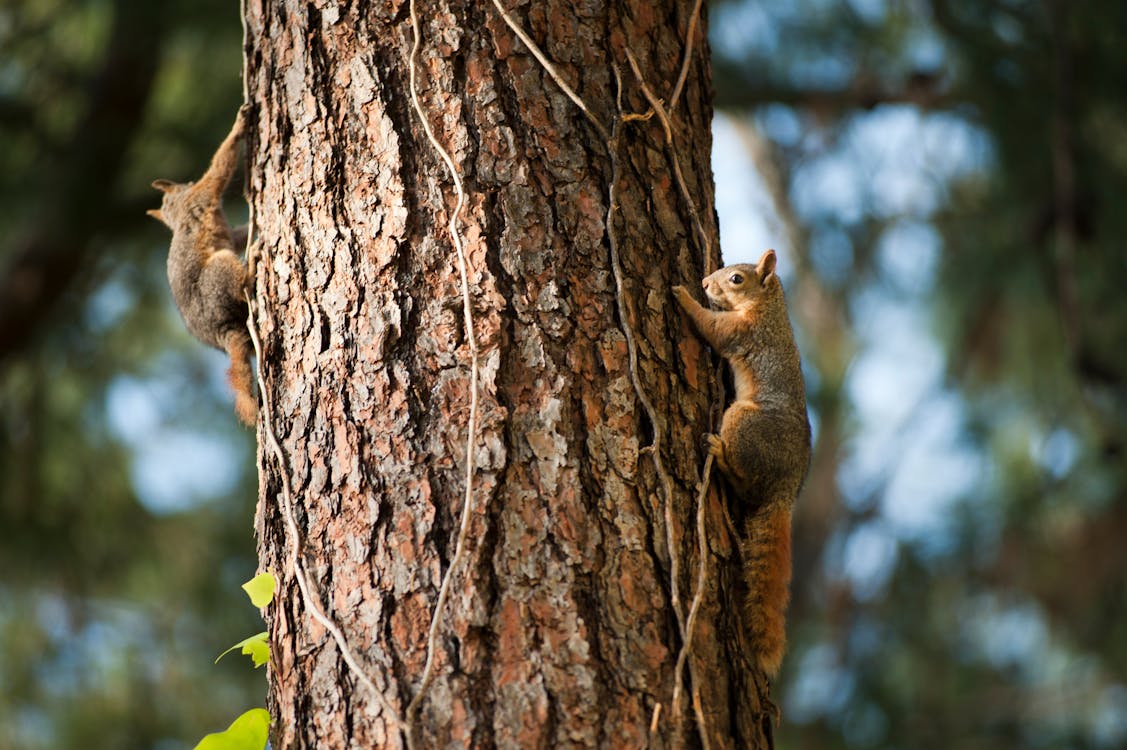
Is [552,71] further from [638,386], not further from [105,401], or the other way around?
[105,401]

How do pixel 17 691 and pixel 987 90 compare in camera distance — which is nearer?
pixel 987 90

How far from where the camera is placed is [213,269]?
92.0 inches

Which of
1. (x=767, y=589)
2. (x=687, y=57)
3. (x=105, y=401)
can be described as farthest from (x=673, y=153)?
(x=105, y=401)

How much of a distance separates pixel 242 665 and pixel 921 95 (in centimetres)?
419

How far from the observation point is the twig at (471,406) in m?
1.40

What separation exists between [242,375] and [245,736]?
841 millimetres

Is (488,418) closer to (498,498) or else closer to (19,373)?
(498,498)

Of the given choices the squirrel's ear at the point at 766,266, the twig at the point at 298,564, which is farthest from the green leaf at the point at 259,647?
the squirrel's ear at the point at 766,266

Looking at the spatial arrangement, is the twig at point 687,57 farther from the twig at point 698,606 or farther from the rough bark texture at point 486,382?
the twig at point 698,606

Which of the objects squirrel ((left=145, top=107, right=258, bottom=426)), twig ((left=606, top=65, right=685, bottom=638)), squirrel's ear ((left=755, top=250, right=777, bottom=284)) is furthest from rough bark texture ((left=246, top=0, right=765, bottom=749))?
squirrel's ear ((left=755, top=250, right=777, bottom=284))

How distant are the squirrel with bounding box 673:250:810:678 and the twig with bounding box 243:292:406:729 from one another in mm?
557

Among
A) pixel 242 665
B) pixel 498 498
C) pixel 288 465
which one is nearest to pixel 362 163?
pixel 288 465

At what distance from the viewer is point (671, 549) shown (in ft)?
4.97

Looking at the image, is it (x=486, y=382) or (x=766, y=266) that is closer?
(x=486, y=382)
